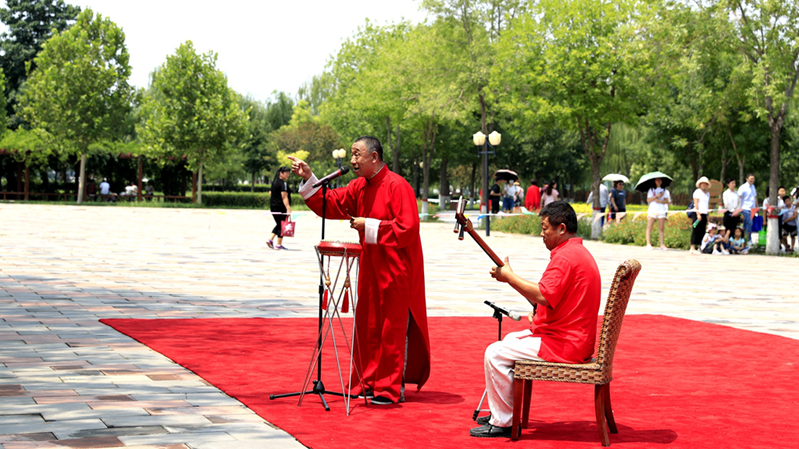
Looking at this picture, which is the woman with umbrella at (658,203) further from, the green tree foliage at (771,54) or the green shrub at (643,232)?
the green tree foliage at (771,54)

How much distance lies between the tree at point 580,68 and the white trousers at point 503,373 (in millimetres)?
22012

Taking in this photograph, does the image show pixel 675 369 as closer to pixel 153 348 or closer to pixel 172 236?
pixel 153 348

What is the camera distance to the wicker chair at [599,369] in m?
4.48

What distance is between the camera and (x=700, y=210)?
18812 mm

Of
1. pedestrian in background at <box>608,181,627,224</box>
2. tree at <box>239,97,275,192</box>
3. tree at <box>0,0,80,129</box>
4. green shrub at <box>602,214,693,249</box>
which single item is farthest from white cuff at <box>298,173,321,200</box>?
tree at <box>239,97,275,192</box>

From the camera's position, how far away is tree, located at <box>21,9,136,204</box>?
45188mm

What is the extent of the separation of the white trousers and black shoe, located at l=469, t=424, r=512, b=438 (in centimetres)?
3

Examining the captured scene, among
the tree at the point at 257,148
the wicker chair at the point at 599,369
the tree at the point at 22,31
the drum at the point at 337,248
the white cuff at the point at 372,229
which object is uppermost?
the tree at the point at 22,31

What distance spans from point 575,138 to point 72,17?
121 feet

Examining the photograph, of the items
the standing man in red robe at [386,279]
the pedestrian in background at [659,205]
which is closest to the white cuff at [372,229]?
the standing man in red robe at [386,279]

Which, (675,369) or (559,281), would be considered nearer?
(559,281)

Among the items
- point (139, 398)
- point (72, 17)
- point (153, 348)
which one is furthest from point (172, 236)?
point (72, 17)

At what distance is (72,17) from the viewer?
56625mm

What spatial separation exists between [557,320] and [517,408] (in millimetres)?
540
